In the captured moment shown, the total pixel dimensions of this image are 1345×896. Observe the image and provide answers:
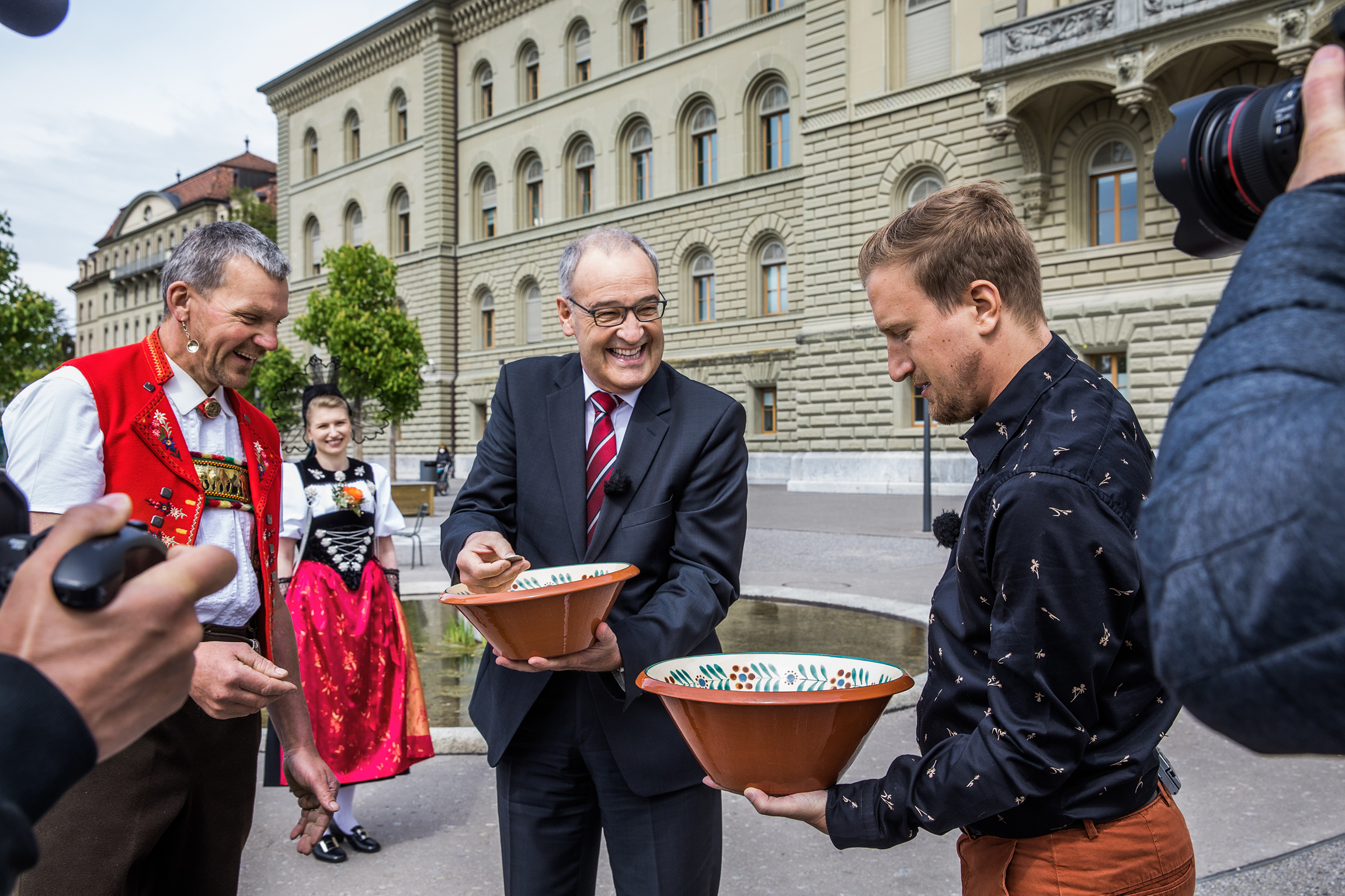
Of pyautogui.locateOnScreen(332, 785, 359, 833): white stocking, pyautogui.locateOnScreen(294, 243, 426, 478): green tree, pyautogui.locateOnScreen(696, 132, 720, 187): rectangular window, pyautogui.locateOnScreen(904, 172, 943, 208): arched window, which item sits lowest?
pyautogui.locateOnScreen(332, 785, 359, 833): white stocking

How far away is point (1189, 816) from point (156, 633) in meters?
4.13

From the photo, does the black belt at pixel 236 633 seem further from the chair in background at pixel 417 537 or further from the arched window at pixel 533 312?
the arched window at pixel 533 312

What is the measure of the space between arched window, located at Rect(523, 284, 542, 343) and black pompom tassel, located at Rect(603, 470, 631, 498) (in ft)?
101

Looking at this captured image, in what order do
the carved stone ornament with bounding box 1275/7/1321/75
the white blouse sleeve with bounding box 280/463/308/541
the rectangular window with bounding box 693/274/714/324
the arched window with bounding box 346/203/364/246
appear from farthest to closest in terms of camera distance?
the arched window with bounding box 346/203/364/246 → the rectangular window with bounding box 693/274/714/324 → the carved stone ornament with bounding box 1275/7/1321/75 → the white blouse sleeve with bounding box 280/463/308/541

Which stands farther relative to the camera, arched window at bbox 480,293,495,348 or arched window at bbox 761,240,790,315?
arched window at bbox 480,293,495,348

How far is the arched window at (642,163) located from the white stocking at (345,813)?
1051 inches

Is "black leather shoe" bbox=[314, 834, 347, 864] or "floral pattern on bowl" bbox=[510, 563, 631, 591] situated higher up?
"floral pattern on bowl" bbox=[510, 563, 631, 591]

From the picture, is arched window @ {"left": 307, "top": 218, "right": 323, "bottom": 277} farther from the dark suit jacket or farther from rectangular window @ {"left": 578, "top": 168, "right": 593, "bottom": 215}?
the dark suit jacket

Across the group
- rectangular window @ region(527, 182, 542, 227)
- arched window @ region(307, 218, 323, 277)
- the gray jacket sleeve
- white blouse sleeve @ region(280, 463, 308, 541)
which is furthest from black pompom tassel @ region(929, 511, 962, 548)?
arched window @ region(307, 218, 323, 277)

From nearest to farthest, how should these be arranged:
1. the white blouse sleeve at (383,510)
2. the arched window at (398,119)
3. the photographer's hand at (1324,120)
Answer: the photographer's hand at (1324,120), the white blouse sleeve at (383,510), the arched window at (398,119)

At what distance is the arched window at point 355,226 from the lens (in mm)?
38812

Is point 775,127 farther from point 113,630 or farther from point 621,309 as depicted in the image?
point 113,630

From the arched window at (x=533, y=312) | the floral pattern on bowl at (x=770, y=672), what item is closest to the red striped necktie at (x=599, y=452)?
the floral pattern on bowl at (x=770, y=672)

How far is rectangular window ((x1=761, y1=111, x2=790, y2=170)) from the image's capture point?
2612 cm
